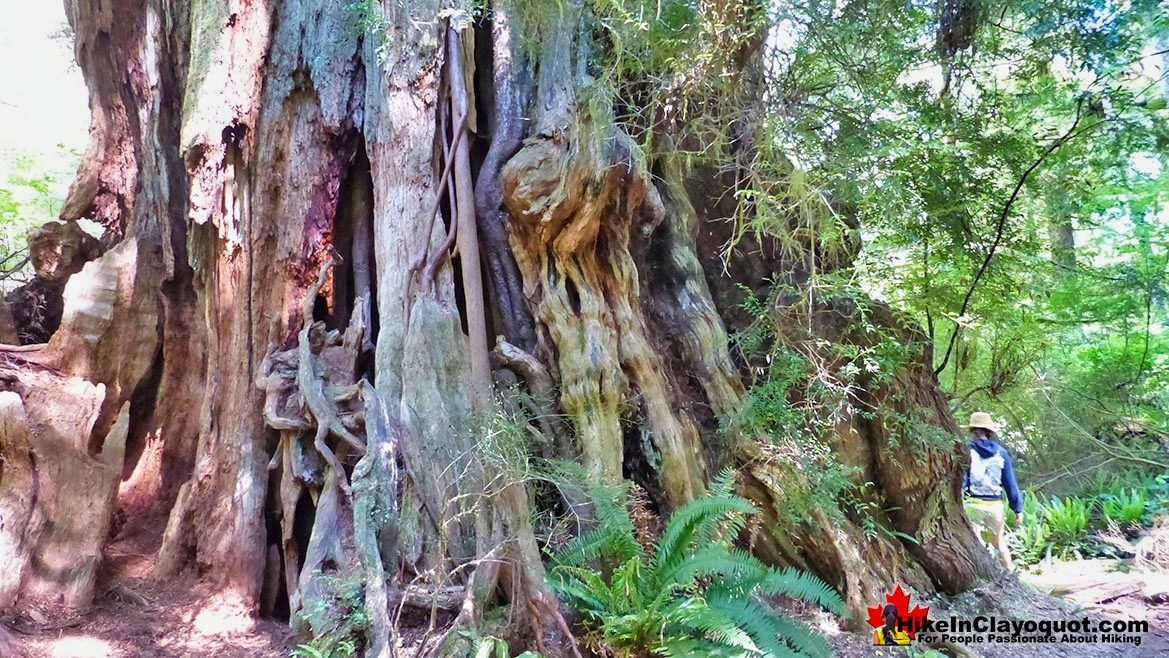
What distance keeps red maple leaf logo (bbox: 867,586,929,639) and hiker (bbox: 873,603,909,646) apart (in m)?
0.02

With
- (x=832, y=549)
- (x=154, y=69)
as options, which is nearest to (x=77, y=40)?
(x=154, y=69)

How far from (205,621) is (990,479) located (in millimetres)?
5859

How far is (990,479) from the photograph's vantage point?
5527 mm

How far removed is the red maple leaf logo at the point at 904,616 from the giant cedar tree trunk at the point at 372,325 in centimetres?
18

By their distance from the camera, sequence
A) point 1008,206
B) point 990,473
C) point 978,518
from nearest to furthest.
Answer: point 1008,206 < point 990,473 < point 978,518

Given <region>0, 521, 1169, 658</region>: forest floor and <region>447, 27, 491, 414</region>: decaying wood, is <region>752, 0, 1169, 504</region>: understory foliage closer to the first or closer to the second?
<region>447, 27, 491, 414</region>: decaying wood

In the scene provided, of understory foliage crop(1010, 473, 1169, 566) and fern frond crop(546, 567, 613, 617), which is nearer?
fern frond crop(546, 567, 613, 617)

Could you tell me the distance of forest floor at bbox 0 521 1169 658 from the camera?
3424mm

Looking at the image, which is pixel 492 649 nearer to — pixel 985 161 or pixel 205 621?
pixel 205 621

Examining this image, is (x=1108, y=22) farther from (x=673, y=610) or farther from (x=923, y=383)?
(x=673, y=610)

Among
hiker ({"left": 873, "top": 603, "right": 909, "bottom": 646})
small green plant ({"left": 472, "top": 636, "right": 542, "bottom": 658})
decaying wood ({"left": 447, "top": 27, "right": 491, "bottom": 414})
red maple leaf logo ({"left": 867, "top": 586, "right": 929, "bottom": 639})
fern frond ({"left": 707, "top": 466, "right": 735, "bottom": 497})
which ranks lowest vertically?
hiker ({"left": 873, "top": 603, "right": 909, "bottom": 646})

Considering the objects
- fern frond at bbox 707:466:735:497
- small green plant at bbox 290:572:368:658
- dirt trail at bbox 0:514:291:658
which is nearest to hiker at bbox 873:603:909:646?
fern frond at bbox 707:466:735:497

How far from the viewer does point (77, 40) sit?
542 centimetres

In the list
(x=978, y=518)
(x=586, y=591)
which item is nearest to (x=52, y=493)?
(x=586, y=591)
